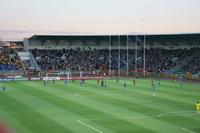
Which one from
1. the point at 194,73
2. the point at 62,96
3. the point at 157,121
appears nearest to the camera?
the point at 157,121

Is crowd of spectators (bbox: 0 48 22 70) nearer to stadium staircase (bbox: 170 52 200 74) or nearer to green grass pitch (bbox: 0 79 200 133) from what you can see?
stadium staircase (bbox: 170 52 200 74)

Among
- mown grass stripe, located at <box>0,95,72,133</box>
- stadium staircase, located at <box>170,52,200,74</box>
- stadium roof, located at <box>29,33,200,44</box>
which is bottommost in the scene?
mown grass stripe, located at <box>0,95,72,133</box>

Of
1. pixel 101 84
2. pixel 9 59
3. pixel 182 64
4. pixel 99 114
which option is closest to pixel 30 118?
pixel 99 114

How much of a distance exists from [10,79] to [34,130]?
47042 millimetres

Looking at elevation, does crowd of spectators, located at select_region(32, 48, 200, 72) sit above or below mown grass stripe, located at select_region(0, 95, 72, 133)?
above

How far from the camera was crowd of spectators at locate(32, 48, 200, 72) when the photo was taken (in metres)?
84.9

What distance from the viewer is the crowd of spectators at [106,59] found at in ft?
278

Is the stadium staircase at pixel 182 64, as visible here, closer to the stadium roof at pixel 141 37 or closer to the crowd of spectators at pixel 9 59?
the stadium roof at pixel 141 37

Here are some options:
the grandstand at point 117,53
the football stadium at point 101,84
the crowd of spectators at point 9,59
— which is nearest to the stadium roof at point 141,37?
the grandstand at point 117,53

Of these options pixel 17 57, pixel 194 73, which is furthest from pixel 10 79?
pixel 194 73

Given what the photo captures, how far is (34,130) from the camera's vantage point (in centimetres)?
2230

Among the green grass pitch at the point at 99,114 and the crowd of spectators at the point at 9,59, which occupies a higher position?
the crowd of spectators at the point at 9,59

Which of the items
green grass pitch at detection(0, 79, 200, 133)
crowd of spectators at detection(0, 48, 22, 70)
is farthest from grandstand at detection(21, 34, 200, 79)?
green grass pitch at detection(0, 79, 200, 133)

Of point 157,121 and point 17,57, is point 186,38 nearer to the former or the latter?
point 17,57
